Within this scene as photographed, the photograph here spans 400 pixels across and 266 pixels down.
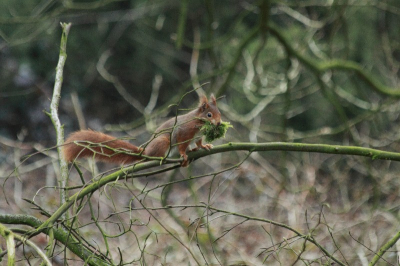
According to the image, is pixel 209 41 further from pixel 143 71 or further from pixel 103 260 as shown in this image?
pixel 143 71

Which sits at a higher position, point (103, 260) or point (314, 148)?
point (314, 148)

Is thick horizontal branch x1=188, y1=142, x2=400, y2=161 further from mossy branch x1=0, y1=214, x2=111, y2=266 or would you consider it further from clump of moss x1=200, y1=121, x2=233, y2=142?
mossy branch x1=0, y1=214, x2=111, y2=266

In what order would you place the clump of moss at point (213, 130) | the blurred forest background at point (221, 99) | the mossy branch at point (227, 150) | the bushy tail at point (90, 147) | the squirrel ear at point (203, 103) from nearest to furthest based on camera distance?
the mossy branch at point (227, 150)
the clump of moss at point (213, 130)
the bushy tail at point (90, 147)
the squirrel ear at point (203, 103)
the blurred forest background at point (221, 99)

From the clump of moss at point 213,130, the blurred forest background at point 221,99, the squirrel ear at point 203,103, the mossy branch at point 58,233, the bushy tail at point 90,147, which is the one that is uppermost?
the blurred forest background at point 221,99

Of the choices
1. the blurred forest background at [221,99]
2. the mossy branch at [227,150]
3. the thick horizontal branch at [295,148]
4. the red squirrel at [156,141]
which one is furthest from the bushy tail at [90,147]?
the blurred forest background at [221,99]

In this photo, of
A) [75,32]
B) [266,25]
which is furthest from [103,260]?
[75,32]

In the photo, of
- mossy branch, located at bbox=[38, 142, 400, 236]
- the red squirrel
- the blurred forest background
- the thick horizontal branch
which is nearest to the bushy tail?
the red squirrel

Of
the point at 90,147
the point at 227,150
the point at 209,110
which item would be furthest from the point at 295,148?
the point at 90,147

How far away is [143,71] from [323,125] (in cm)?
391

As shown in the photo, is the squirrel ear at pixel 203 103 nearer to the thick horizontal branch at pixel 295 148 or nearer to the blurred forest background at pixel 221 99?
the thick horizontal branch at pixel 295 148

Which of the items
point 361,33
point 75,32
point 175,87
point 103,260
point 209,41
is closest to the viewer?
point 103,260

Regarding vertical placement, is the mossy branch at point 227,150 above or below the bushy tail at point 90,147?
below

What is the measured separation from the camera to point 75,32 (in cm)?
1030

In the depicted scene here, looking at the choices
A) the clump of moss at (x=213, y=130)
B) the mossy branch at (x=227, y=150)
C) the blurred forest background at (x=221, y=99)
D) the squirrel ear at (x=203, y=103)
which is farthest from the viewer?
the blurred forest background at (x=221, y=99)
